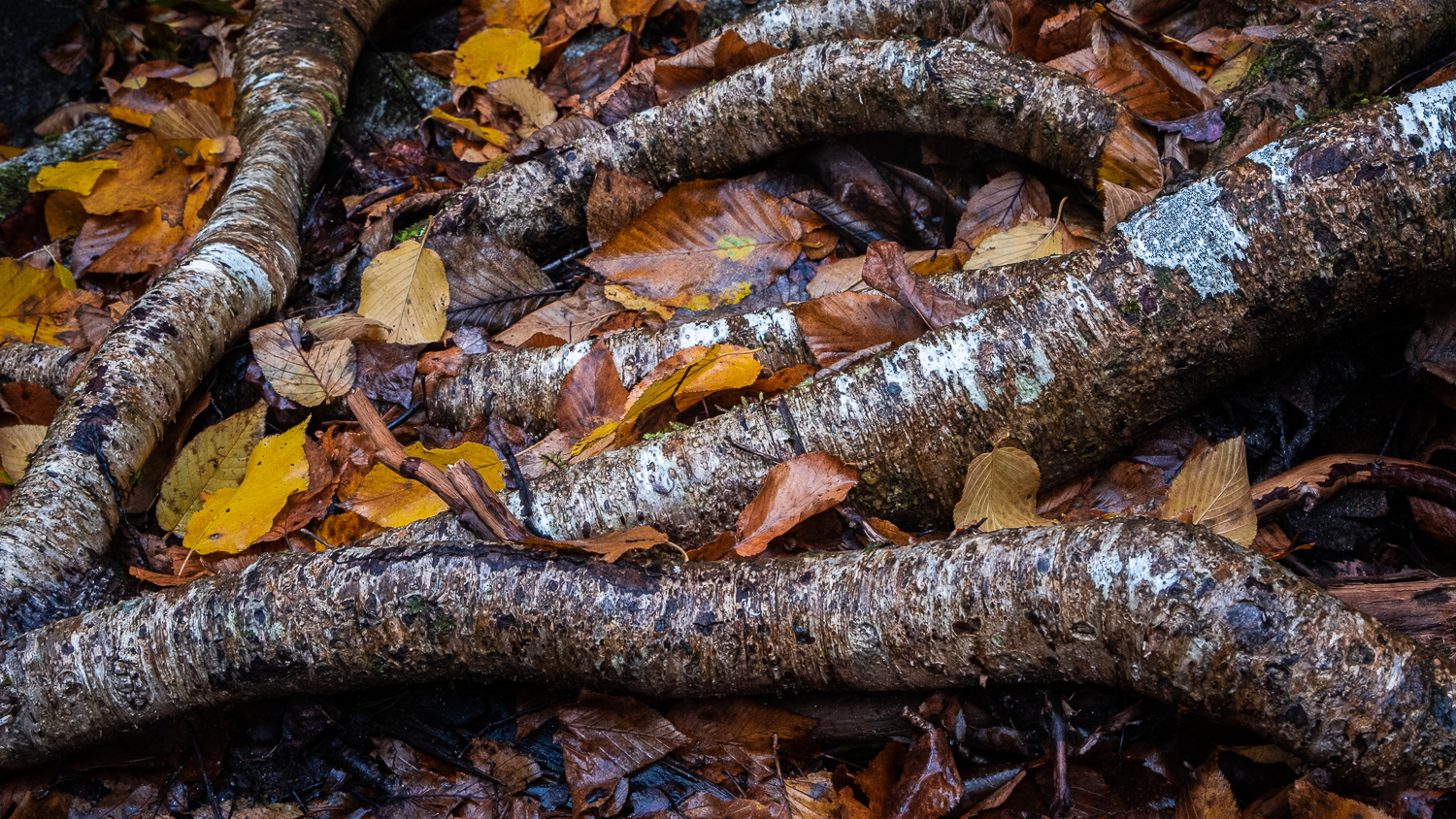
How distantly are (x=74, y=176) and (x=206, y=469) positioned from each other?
2122mm

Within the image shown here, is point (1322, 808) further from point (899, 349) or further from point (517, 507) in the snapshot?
point (517, 507)

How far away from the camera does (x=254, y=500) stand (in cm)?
253

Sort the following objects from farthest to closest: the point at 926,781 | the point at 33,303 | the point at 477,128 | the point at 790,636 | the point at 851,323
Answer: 1. the point at 477,128
2. the point at 33,303
3. the point at 851,323
4. the point at 790,636
5. the point at 926,781

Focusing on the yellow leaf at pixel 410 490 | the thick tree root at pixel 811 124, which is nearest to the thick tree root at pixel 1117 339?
the yellow leaf at pixel 410 490

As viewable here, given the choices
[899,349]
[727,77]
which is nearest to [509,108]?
[727,77]

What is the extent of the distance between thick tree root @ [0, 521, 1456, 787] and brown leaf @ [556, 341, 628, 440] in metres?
0.60

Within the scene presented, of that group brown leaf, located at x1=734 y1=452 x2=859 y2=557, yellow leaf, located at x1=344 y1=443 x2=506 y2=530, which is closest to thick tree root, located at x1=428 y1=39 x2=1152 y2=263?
yellow leaf, located at x1=344 y1=443 x2=506 y2=530

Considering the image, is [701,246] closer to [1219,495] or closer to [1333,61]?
[1219,495]

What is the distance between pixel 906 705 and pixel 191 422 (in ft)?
8.74

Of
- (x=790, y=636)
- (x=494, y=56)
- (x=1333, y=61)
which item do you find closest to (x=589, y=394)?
(x=790, y=636)

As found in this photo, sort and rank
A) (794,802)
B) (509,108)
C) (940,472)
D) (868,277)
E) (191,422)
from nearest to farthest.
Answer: (794,802) < (940,472) < (868,277) < (191,422) < (509,108)

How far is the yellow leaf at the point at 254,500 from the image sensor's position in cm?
247

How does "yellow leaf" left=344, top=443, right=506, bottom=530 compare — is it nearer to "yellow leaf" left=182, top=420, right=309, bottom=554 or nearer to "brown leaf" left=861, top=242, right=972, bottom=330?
"yellow leaf" left=182, top=420, right=309, bottom=554

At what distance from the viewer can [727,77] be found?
130 inches
